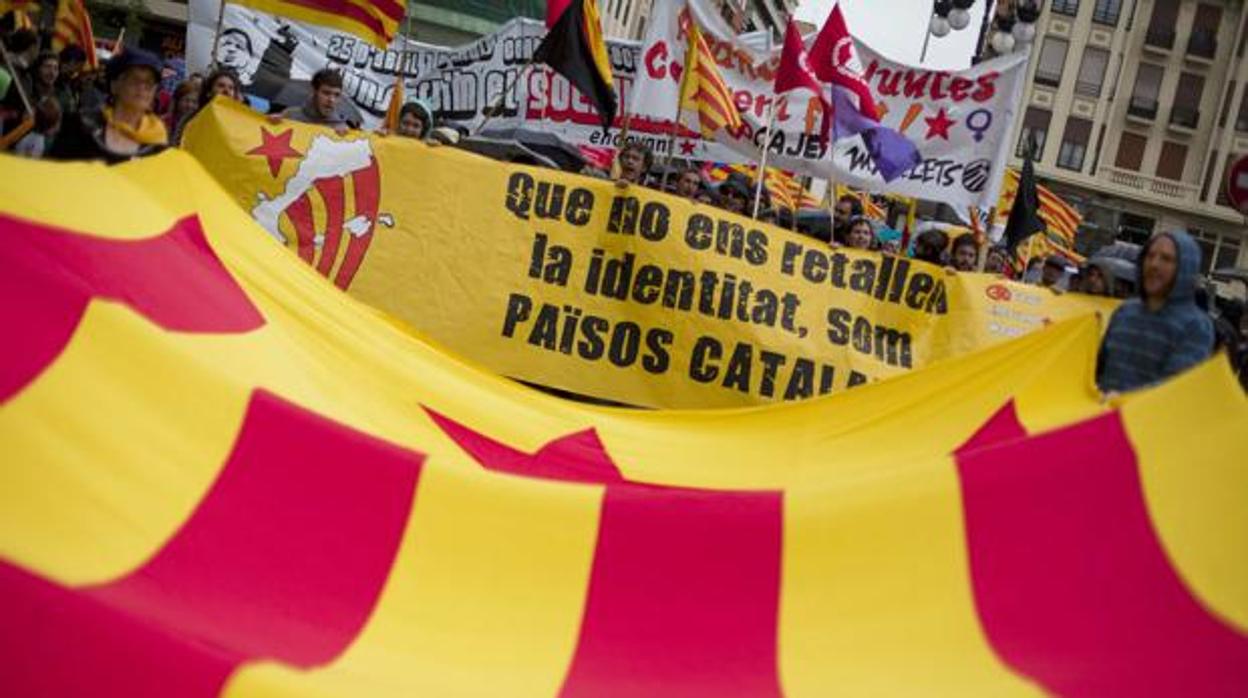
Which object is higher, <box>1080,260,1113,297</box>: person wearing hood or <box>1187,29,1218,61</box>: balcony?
<box>1187,29,1218,61</box>: balcony

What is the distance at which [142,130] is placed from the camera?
4773mm

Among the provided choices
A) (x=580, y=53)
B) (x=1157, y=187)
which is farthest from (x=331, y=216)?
(x=1157, y=187)

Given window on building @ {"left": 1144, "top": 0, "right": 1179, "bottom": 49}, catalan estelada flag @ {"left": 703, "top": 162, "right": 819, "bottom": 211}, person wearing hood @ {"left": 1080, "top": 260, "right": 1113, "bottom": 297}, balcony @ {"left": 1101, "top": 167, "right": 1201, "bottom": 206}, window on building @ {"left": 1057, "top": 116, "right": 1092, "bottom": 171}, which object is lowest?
balcony @ {"left": 1101, "top": 167, "right": 1201, "bottom": 206}

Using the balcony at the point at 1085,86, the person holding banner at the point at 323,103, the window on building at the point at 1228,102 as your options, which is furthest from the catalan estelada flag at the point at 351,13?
the window on building at the point at 1228,102

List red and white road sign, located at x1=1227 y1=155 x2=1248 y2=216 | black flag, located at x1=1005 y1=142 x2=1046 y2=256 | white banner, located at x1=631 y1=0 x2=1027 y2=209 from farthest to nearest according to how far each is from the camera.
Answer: black flag, located at x1=1005 y1=142 x2=1046 y2=256 → red and white road sign, located at x1=1227 y1=155 x2=1248 y2=216 → white banner, located at x1=631 y1=0 x2=1027 y2=209

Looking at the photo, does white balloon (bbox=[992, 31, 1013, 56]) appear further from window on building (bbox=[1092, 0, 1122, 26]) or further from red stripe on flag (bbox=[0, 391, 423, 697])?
window on building (bbox=[1092, 0, 1122, 26])

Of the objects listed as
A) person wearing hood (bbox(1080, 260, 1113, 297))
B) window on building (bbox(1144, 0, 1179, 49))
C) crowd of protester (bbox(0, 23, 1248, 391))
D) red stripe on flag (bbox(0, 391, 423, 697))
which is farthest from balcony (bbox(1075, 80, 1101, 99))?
red stripe on flag (bbox(0, 391, 423, 697))

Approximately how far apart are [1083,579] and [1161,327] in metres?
2.11

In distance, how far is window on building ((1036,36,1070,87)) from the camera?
56500mm

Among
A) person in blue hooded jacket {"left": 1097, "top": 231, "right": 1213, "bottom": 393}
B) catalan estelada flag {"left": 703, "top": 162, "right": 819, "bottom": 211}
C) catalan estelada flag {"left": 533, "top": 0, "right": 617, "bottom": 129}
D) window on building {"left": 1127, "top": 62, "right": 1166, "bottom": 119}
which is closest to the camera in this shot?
person in blue hooded jacket {"left": 1097, "top": 231, "right": 1213, "bottom": 393}

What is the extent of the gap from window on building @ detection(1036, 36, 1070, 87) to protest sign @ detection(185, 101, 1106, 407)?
5370 centimetres

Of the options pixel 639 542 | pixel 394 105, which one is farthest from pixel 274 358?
pixel 394 105

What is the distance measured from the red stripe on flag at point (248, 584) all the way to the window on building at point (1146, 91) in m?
58.2

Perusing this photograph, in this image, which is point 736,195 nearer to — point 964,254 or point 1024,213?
point 1024,213
